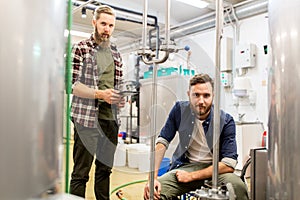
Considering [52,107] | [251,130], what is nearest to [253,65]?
[251,130]

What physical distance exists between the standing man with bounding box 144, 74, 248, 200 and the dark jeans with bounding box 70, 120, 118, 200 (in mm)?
255

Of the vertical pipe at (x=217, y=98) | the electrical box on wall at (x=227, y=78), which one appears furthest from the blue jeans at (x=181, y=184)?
the electrical box on wall at (x=227, y=78)

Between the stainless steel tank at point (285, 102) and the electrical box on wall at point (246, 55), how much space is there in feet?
11.8

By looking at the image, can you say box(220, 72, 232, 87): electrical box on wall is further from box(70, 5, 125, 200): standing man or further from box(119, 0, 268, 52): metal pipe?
box(70, 5, 125, 200): standing man

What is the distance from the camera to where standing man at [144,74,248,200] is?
139 centimetres

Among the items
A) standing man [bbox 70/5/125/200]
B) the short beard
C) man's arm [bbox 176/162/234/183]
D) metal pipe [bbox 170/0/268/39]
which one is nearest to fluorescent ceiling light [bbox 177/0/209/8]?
metal pipe [bbox 170/0/268/39]

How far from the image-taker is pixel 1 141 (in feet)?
1.57

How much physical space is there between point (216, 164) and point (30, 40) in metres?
0.63

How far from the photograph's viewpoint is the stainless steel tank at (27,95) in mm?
480

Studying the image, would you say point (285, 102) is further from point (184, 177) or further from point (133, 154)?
point (184, 177)

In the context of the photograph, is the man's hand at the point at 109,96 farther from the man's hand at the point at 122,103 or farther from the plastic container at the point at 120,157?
the plastic container at the point at 120,157

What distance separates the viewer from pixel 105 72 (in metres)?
1.46

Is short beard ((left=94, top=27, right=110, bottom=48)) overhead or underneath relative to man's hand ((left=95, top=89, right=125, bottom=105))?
overhead

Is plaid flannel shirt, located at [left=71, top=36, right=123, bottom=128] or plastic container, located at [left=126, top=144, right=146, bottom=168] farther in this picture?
plaid flannel shirt, located at [left=71, top=36, right=123, bottom=128]
